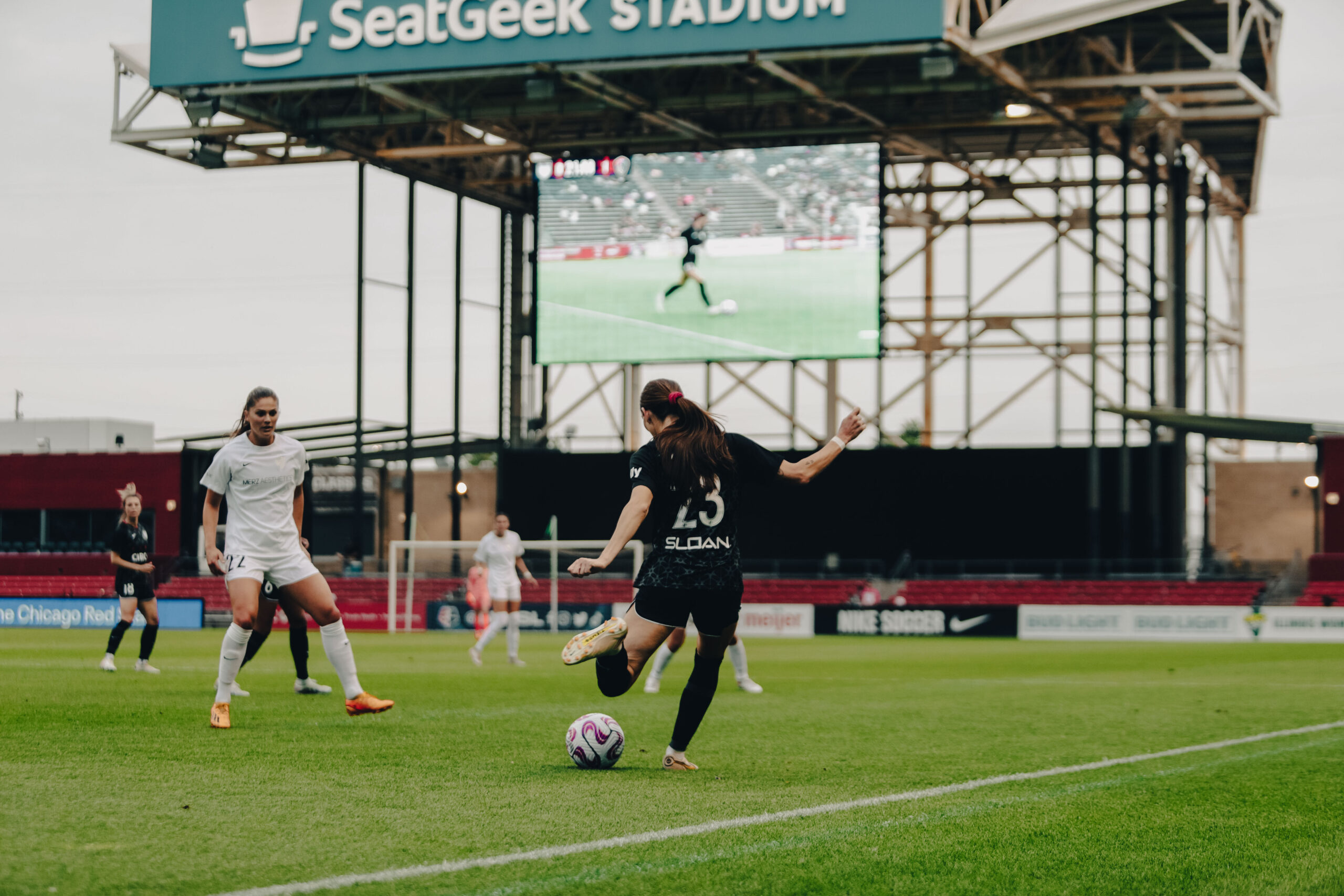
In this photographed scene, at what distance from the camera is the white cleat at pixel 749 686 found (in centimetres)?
1520

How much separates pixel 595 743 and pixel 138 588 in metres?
9.00

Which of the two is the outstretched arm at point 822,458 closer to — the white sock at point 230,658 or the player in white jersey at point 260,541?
the player in white jersey at point 260,541

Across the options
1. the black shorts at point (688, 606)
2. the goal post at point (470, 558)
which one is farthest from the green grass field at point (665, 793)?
the goal post at point (470, 558)

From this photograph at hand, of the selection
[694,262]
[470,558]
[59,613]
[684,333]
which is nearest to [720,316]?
[684,333]

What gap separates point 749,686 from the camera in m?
15.4

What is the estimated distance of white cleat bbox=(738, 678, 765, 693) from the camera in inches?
598

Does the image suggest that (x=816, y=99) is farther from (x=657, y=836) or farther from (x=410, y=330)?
(x=657, y=836)

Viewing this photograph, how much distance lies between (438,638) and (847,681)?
14658 millimetres

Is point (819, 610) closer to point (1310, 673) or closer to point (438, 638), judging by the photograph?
point (438, 638)

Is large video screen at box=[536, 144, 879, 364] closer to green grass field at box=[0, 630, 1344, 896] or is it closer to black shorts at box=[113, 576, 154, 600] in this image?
black shorts at box=[113, 576, 154, 600]

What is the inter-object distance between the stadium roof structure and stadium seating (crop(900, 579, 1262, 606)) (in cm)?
1053

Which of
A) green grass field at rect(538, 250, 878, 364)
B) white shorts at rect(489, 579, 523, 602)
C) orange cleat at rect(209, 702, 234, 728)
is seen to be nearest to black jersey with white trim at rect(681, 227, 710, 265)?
green grass field at rect(538, 250, 878, 364)

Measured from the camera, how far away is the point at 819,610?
110ft

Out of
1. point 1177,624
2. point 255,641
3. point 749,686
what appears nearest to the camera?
point 255,641
